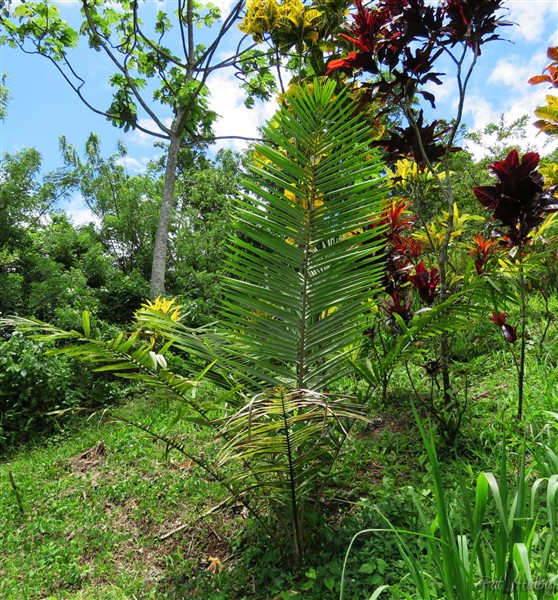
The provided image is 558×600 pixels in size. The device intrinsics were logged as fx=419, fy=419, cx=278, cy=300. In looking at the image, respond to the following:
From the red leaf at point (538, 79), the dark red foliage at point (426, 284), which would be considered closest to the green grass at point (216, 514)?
the dark red foliage at point (426, 284)

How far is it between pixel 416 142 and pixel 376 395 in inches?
60.5

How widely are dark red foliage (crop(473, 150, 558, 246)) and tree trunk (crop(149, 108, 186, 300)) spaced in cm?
425

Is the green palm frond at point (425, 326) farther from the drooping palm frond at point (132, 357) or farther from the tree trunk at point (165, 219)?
the tree trunk at point (165, 219)

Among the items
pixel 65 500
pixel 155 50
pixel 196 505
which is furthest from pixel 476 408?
pixel 155 50

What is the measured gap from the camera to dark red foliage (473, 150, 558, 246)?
1860mm

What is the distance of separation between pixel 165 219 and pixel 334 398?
4.87m

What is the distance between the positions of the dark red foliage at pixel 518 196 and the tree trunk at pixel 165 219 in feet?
14.0

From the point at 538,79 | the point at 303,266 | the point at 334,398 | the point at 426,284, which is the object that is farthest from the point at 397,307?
the point at 538,79

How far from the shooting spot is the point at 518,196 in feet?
6.19

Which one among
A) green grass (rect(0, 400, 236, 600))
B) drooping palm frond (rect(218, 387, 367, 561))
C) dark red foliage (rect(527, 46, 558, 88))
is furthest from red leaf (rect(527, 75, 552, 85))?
green grass (rect(0, 400, 236, 600))

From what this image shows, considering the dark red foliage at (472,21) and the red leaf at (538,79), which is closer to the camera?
the dark red foliage at (472,21)

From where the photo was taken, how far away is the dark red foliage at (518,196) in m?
1.86

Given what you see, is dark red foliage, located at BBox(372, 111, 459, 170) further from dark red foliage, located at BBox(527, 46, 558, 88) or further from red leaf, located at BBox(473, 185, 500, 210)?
dark red foliage, located at BBox(527, 46, 558, 88)

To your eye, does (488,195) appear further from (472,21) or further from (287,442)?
(287,442)
